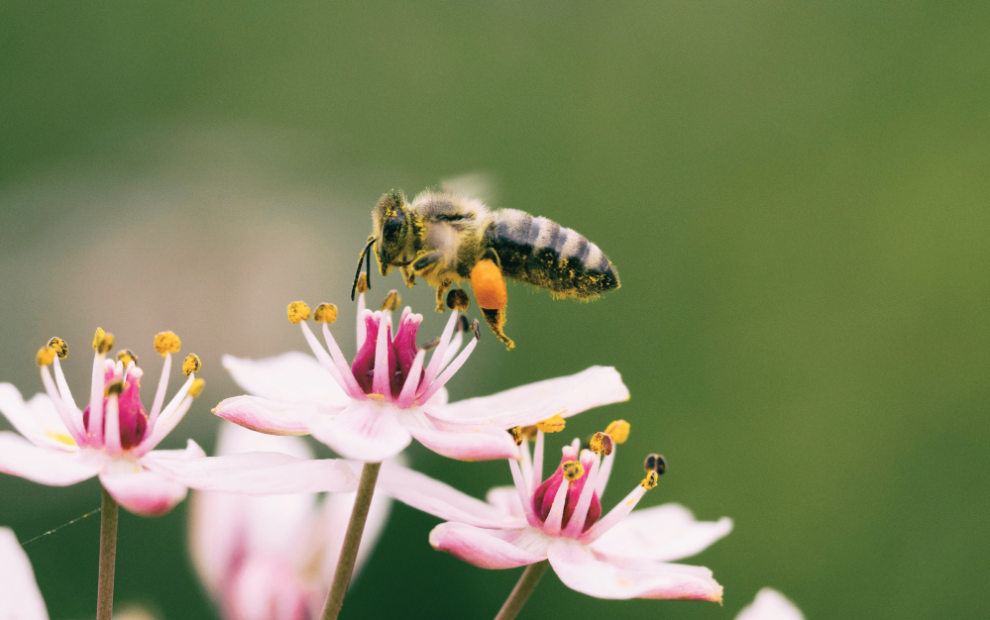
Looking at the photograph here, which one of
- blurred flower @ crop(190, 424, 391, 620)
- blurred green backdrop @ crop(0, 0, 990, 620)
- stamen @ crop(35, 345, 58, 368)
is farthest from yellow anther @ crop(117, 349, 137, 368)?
blurred green backdrop @ crop(0, 0, 990, 620)

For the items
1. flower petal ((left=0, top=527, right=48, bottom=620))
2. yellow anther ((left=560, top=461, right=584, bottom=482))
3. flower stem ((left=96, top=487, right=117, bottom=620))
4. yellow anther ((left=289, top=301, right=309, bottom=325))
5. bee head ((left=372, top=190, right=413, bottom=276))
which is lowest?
flower petal ((left=0, top=527, right=48, bottom=620))

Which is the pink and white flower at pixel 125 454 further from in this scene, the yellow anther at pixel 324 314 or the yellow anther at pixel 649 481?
the yellow anther at pixel 649 481

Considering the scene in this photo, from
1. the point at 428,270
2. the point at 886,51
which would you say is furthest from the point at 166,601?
the point at 886,51

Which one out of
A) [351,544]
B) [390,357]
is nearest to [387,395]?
[390,357]

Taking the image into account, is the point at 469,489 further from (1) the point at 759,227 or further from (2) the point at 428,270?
(2) the point at 428,270

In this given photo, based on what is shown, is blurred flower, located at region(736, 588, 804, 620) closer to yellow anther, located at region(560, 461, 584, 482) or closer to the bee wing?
yellow anther, located at region(560, 461, 584, 482)

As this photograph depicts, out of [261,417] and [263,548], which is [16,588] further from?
[263,548]

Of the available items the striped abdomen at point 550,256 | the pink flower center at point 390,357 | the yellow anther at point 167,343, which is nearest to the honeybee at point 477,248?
the striped abdomen at point 550,256
